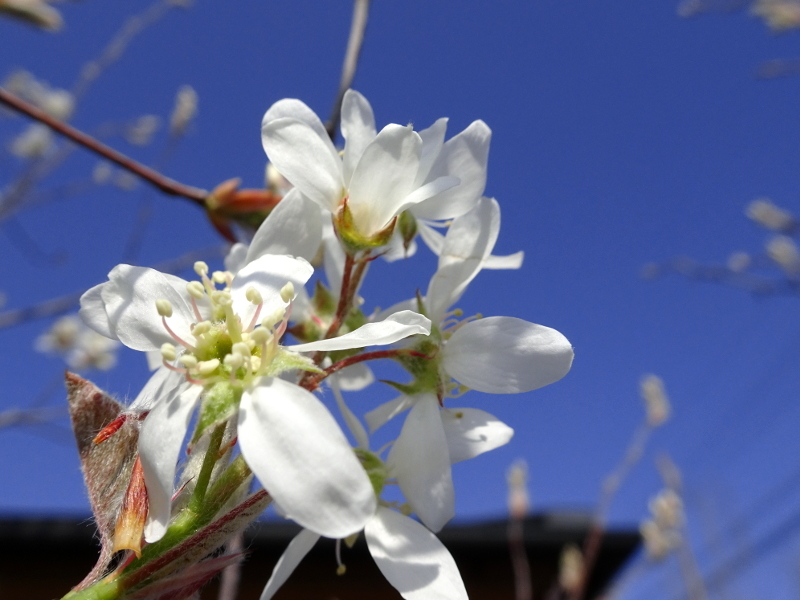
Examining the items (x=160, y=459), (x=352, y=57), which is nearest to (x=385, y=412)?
(x=160, y=459)

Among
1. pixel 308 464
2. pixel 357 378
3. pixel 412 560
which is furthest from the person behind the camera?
pixel 357 378

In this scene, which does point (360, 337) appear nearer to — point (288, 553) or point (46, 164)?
point (288, 553)

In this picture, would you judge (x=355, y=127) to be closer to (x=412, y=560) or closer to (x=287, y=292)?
(x=287, y=292)

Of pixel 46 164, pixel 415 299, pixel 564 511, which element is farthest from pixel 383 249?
pixel 564 511

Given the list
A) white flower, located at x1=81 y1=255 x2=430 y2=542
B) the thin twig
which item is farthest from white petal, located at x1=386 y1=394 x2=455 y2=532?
the thin twig

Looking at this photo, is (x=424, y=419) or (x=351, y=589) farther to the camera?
(x=351, y=589)
